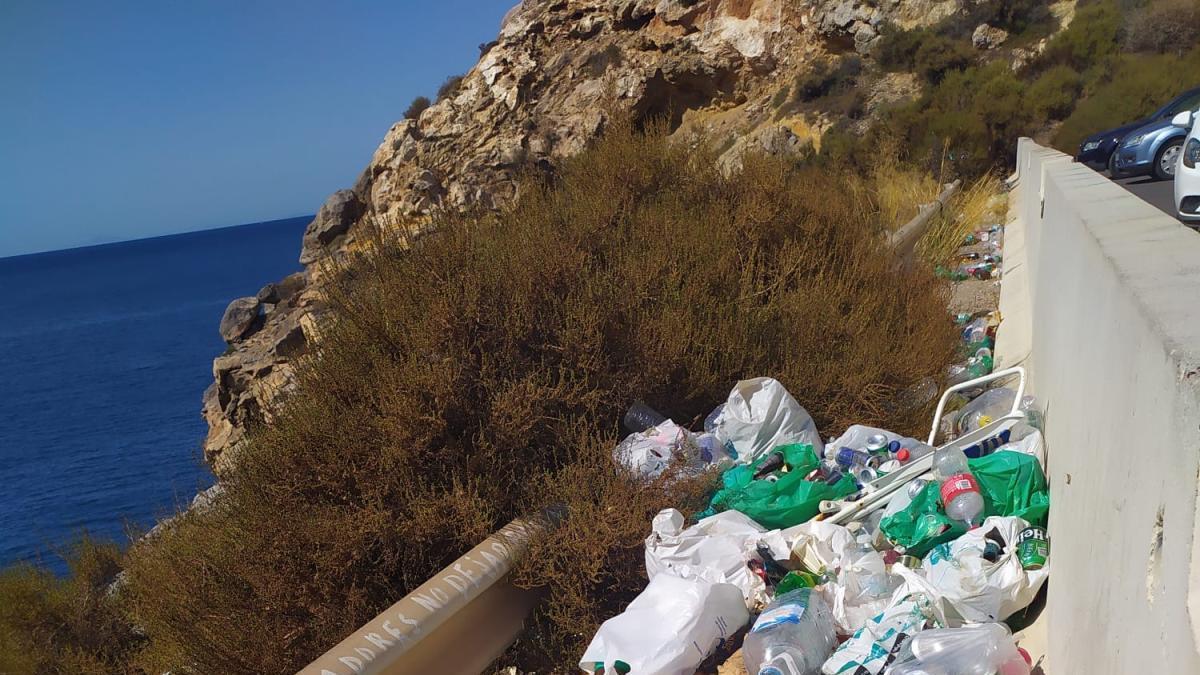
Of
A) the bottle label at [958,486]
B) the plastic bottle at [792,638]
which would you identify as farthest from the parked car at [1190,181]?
the plastic bottle at [792,638]

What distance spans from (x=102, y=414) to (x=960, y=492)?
1606 inches

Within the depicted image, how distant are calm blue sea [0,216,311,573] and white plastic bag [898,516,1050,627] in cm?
367

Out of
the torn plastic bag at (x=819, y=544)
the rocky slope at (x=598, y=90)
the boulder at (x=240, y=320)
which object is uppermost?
the torn plastic bag at (x=819, y=544)

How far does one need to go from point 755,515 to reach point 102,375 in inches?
2154

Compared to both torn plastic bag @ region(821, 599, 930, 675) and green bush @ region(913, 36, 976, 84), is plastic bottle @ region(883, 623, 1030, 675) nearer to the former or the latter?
torn plastic bag @ region(821, 599, 930, 675)

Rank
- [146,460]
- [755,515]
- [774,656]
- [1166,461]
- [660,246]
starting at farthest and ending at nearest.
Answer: [146,460] → [660,246] → [755,515] → [774,656] → [1166,461]

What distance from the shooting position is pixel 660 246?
20.8 feet

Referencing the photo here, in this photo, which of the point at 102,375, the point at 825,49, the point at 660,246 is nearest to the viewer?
the point at 660,246

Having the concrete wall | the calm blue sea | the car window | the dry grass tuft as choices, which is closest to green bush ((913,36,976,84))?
the car window

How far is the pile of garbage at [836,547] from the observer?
338cm

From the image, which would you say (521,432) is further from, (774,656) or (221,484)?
(774,656)

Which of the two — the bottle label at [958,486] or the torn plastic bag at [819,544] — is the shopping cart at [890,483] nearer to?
the torn plastic bag at [819,544]

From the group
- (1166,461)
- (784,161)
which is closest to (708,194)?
(784,161)

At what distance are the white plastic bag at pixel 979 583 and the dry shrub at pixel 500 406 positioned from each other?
1.35 metres
